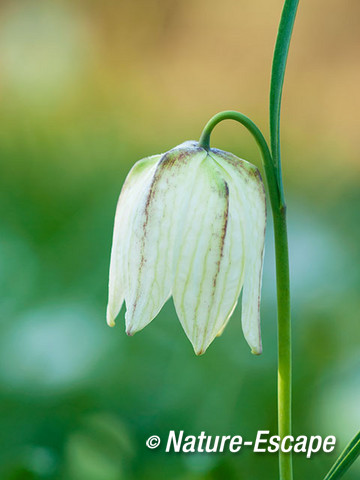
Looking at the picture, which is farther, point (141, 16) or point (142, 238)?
point (141, 16)

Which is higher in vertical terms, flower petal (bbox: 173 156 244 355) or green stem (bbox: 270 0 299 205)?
green stem (bbox: 270 0 299 205)

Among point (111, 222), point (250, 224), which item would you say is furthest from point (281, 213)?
point (111, 222)

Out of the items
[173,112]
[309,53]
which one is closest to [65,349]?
[173,112]

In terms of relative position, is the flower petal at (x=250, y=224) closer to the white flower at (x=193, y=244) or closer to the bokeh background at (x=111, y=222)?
the white flower at (x=193, y=244)

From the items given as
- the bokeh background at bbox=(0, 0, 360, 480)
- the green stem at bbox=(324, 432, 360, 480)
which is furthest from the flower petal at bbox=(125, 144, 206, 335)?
the bokeh background at bbox=(0, 0, 360, 480)

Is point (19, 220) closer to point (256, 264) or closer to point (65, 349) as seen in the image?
point (65, 349)

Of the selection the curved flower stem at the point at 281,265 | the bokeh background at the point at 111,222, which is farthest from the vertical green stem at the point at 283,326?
the bokeh background at the point at 111,222

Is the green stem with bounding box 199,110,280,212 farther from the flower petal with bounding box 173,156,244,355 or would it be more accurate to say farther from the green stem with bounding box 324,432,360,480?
the green stem with bounding box 324,432,360,480
